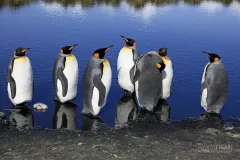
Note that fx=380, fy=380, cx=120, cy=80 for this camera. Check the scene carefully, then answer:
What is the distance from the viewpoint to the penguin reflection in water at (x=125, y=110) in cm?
646

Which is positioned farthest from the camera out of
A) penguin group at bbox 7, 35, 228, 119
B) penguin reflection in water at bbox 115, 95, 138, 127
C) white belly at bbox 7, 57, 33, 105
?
white belly at bbox 7, 57, 33, 105

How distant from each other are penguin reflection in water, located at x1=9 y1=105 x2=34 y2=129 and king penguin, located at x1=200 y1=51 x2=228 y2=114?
308 cm

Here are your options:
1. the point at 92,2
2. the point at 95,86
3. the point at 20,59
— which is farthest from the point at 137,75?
the point at 92,2

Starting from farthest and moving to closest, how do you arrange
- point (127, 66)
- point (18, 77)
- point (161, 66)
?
1. point (127, 66)
2. point (161, 66)
3. point (18, 77)

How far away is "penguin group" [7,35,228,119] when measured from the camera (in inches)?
259

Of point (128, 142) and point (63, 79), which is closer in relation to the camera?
point (128, 142)

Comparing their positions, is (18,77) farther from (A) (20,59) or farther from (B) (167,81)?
(B) (167,81)

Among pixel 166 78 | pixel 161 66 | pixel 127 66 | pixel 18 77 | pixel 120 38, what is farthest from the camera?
pixel 120 38

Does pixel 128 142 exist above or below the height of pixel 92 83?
below

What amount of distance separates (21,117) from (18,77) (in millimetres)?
744

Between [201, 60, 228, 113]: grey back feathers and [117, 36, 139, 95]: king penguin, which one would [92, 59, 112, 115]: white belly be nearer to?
[117, 36, 139, 95]: king penguin

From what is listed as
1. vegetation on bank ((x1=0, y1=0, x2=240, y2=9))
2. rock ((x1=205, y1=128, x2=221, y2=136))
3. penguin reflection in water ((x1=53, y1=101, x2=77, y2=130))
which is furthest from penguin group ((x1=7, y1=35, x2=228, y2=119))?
vegetation on bank ((x1=0, y1=0, x2=240, y2=9))

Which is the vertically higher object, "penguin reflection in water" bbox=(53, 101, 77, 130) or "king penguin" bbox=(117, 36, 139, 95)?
"king penguin" bbox=(117, 36, 139, 95)

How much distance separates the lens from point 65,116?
6.56 metres
